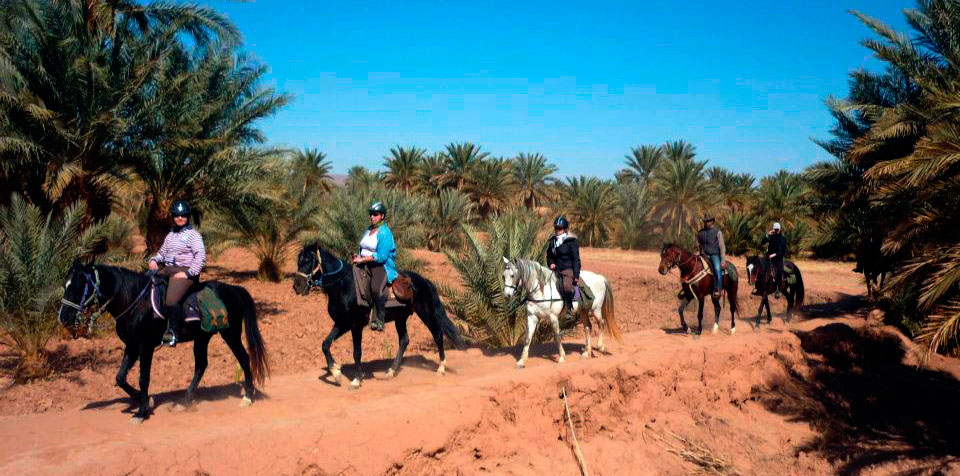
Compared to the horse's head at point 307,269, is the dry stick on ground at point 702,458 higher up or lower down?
lower down

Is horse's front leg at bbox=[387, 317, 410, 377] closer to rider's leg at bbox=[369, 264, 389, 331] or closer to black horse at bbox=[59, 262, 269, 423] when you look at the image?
rider's leg at bbox=[369, 264, 389, 331]

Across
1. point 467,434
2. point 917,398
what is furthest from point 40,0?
point 917,398

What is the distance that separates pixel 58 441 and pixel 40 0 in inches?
361

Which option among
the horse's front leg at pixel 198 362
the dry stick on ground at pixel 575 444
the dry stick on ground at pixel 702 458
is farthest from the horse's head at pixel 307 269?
the dry stick on ground at pixel 702 458

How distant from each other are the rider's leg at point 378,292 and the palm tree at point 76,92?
649 centimetres

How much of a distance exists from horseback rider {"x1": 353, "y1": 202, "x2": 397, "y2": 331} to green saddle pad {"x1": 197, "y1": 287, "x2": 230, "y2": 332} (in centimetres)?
191

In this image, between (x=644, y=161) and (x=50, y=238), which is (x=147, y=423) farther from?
(x=644, y=161)

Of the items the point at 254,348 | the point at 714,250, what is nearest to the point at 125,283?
the point at 254,348

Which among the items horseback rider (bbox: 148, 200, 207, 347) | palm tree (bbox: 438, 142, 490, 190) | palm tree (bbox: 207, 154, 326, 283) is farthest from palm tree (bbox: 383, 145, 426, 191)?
horseback rider (bbox: 148, 200, 207, 347)

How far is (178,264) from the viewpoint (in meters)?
7.09

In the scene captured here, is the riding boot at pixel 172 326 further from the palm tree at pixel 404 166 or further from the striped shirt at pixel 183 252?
the palm tree at pixel 404 166

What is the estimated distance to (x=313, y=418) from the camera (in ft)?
22.5

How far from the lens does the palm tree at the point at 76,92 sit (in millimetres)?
10883

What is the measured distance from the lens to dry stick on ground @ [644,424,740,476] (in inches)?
352
